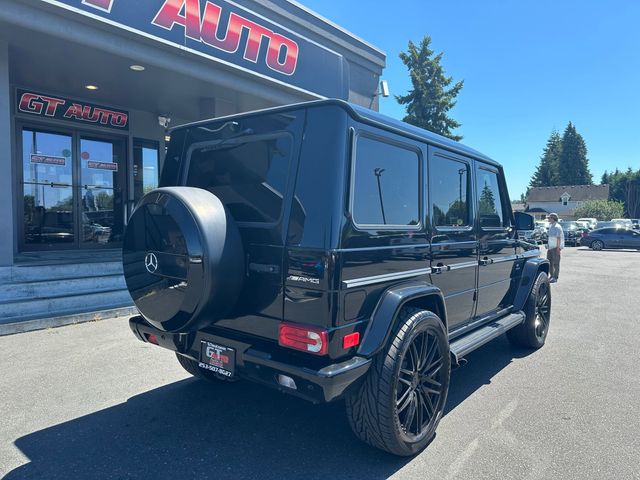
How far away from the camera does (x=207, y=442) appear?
3051mm

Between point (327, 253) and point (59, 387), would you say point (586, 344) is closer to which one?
point (327, 253)

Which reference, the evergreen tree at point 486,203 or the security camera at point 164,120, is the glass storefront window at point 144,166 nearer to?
the security camera at point 164,120

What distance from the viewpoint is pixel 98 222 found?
1004 cm

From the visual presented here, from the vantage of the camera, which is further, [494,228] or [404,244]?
[494,228]

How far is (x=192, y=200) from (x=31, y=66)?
6.55 metres

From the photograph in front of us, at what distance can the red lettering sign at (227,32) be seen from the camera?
6930 millimetres

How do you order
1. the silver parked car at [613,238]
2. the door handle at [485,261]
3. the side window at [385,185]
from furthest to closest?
the silver parked car at [613,238] → the door handle at [485,261] → the side window at [385,185]

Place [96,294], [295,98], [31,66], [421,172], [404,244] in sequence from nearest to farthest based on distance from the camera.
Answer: [404,244]
[421,172]
[96,294]
[31,66]
[295,98]

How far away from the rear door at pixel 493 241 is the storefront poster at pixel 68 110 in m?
8.52

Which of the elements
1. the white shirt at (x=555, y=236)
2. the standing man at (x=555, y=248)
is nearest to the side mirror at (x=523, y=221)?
the standing man at (x=555, y=248)

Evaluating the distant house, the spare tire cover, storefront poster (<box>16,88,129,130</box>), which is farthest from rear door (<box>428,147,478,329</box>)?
the distant house

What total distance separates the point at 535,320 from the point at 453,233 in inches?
89.2

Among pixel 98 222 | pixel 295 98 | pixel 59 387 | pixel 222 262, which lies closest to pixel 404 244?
pixel 222 262

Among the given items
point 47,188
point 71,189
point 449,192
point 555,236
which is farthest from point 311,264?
point 555,236
